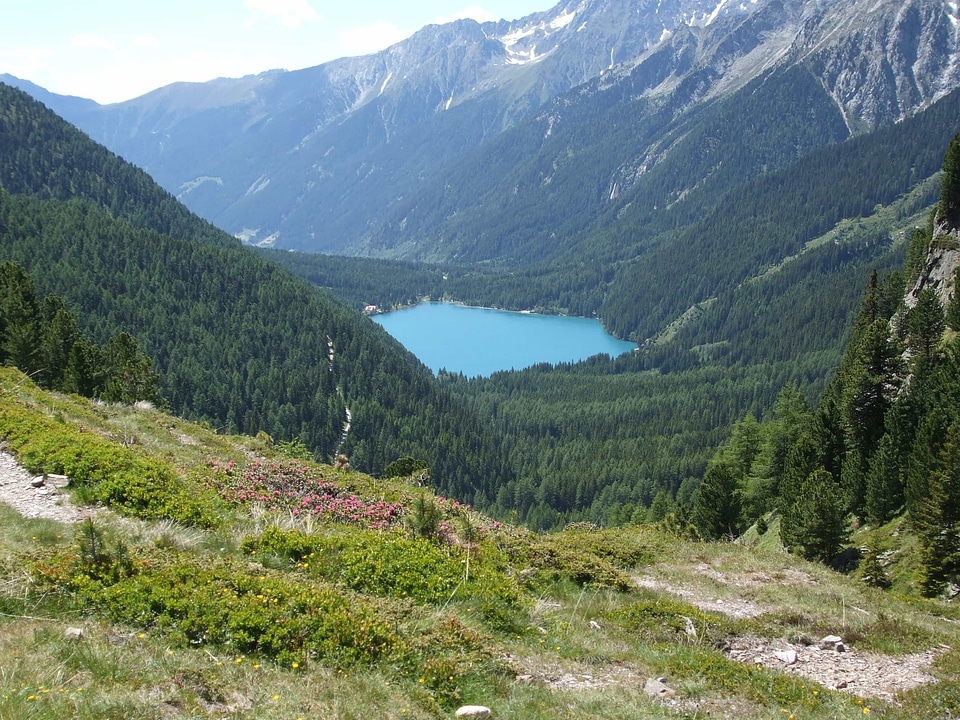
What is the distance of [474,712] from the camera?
10367 mm

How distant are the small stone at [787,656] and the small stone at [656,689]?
4208mm

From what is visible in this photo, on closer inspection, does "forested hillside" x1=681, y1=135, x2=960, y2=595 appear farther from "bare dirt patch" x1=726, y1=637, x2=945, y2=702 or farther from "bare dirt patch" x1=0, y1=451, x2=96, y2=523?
"bare dirt patch" x1=0, y1=451, x2=96, y2=523

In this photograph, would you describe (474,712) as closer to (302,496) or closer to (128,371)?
(302,496)

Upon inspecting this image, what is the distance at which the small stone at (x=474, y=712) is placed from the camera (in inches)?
407

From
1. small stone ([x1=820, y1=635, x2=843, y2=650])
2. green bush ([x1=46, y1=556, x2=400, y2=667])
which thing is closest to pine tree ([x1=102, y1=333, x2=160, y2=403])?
green bush ([x1=46, y1=556, x2=400, y2=667])

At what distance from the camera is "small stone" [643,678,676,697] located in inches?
473

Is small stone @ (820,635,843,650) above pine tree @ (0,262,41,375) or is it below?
below

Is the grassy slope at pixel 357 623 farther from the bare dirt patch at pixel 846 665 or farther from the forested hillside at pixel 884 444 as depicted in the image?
the forested hillside at pixel 884 444

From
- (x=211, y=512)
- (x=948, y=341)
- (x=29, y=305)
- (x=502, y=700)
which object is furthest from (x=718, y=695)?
(x=29, y=305)

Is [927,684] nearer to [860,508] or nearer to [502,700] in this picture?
[502,700]

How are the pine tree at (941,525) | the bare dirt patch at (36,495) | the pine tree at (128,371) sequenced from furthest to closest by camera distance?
1. the pine tree at (128,371)
2. the pine tree at (941,525)
3. the bare dirt patch at (36,495)

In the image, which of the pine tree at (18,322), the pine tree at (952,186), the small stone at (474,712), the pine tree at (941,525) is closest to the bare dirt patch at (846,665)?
the small stone at (474,712)

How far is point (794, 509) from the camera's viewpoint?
36312mm

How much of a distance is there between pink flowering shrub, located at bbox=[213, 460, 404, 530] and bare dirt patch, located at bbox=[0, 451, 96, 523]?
4.17 meters
